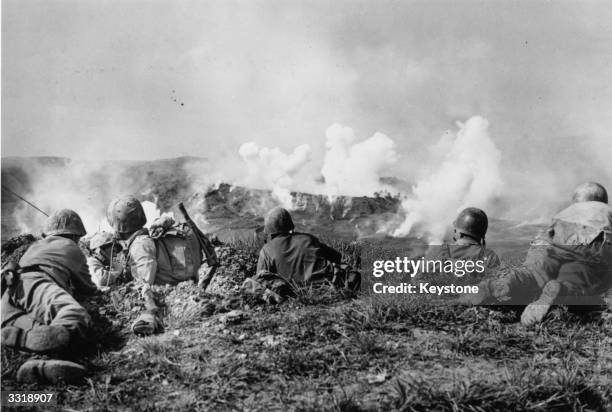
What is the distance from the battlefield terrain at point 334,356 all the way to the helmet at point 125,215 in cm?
93

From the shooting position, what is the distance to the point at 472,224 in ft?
26.6

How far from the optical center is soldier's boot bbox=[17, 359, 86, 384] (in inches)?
226

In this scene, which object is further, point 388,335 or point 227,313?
point 227,313

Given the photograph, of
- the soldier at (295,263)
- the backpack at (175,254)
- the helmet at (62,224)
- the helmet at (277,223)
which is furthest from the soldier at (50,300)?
the helmet at (277,223)

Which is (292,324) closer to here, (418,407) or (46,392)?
(418,407)

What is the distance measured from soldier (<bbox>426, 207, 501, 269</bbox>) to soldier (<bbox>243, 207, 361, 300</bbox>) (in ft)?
3.90

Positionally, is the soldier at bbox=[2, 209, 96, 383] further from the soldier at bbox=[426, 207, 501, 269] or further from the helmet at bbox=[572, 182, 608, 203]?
the helmet at bbox=[572, 182, 608, 203]

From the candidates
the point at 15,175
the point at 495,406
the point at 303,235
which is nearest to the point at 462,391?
the point at 495,406

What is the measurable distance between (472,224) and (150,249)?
4.26m

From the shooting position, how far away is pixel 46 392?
575 cm

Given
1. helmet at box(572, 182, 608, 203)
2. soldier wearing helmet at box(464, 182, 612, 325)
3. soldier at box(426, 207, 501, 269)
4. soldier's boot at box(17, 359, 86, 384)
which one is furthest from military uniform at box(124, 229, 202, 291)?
helmet at box(572, 182, 608, 203)

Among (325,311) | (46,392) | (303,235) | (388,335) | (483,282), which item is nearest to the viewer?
(46,392)

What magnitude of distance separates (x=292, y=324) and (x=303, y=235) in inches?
77.1

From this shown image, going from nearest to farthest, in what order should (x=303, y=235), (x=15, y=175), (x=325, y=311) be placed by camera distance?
(x=325, y=311), (x=303, y=235), (x=15, y=175)
